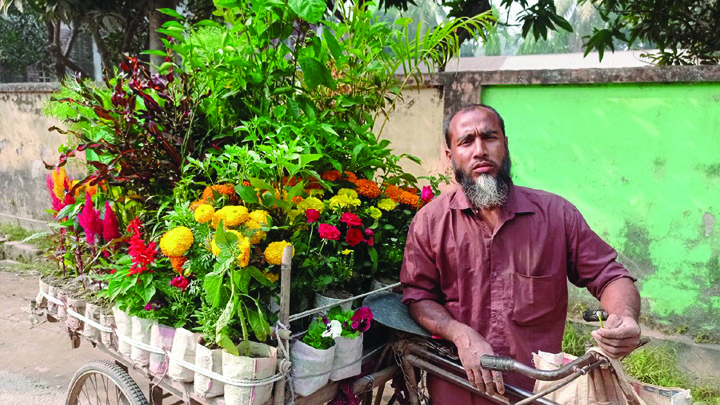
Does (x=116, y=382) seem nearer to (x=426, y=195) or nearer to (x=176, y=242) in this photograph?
(x=176, y=242)

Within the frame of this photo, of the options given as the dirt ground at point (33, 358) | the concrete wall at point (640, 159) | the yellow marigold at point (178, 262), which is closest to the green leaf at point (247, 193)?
the yellow marigold at point (178, 262)

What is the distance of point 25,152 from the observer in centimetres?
728

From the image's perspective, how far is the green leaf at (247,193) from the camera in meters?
2.01

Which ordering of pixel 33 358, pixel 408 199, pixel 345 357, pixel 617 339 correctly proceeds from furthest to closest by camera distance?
pixel 33 358 < pixel 408 199 < pixel 345 357 < pixel 617 339

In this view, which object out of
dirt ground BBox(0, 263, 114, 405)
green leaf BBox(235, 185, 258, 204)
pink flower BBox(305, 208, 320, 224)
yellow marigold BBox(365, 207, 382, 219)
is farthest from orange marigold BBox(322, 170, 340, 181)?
dirt ground BBox(0, 263, 114, 405)

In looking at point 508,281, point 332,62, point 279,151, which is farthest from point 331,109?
point 508,281

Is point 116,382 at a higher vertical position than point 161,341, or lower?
lower

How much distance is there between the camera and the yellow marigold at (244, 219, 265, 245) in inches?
77.1

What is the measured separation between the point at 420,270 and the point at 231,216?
70cm

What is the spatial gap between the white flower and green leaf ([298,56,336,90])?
0.98 m

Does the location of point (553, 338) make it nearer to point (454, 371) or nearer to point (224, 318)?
point (454, 371)

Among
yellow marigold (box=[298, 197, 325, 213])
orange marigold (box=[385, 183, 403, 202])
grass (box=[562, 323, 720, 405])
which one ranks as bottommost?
grass (box=[562, 323, 720, 405])

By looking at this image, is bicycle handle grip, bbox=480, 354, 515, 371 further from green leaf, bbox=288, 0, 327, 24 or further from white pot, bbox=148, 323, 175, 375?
green leaf, bbox=288, 0, 327, 24

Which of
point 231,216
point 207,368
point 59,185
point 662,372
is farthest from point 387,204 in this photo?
point 662,372
